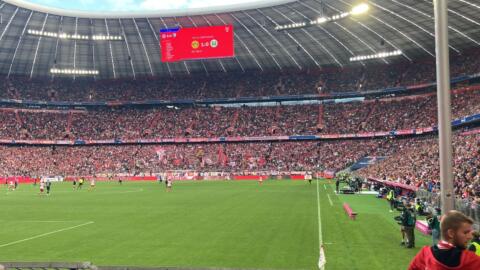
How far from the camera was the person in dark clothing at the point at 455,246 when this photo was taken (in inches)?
155

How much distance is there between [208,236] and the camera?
59.5 ft

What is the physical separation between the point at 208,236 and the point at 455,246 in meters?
14.8

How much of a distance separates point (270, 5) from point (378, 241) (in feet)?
135

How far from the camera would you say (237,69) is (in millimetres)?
85750

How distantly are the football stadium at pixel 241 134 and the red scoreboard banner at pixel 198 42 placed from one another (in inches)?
4.8

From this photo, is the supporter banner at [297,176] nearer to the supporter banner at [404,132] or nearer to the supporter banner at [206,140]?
the supporter banner at [206,140]

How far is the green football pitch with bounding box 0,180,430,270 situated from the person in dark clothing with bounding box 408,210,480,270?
29.8ft

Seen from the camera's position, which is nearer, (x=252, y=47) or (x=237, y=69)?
(x=252, y=47)

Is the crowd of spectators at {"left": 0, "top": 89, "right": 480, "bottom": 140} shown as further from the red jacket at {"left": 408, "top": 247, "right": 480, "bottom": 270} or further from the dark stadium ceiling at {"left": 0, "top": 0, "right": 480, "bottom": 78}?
the red jacket at {"left": 408, "top": 247, "right": 480, "bottom": 270}

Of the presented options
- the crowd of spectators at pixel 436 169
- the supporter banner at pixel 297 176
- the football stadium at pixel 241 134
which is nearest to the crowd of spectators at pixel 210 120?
the football stadium at pixel 241 134

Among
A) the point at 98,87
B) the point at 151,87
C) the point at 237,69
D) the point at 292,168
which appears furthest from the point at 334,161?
the point at 98,87

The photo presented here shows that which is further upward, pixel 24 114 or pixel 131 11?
pixel 131 11

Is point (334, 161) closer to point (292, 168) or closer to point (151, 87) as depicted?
point (292, 168)

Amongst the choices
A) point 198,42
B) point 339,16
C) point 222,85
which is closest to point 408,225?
point 198,42
